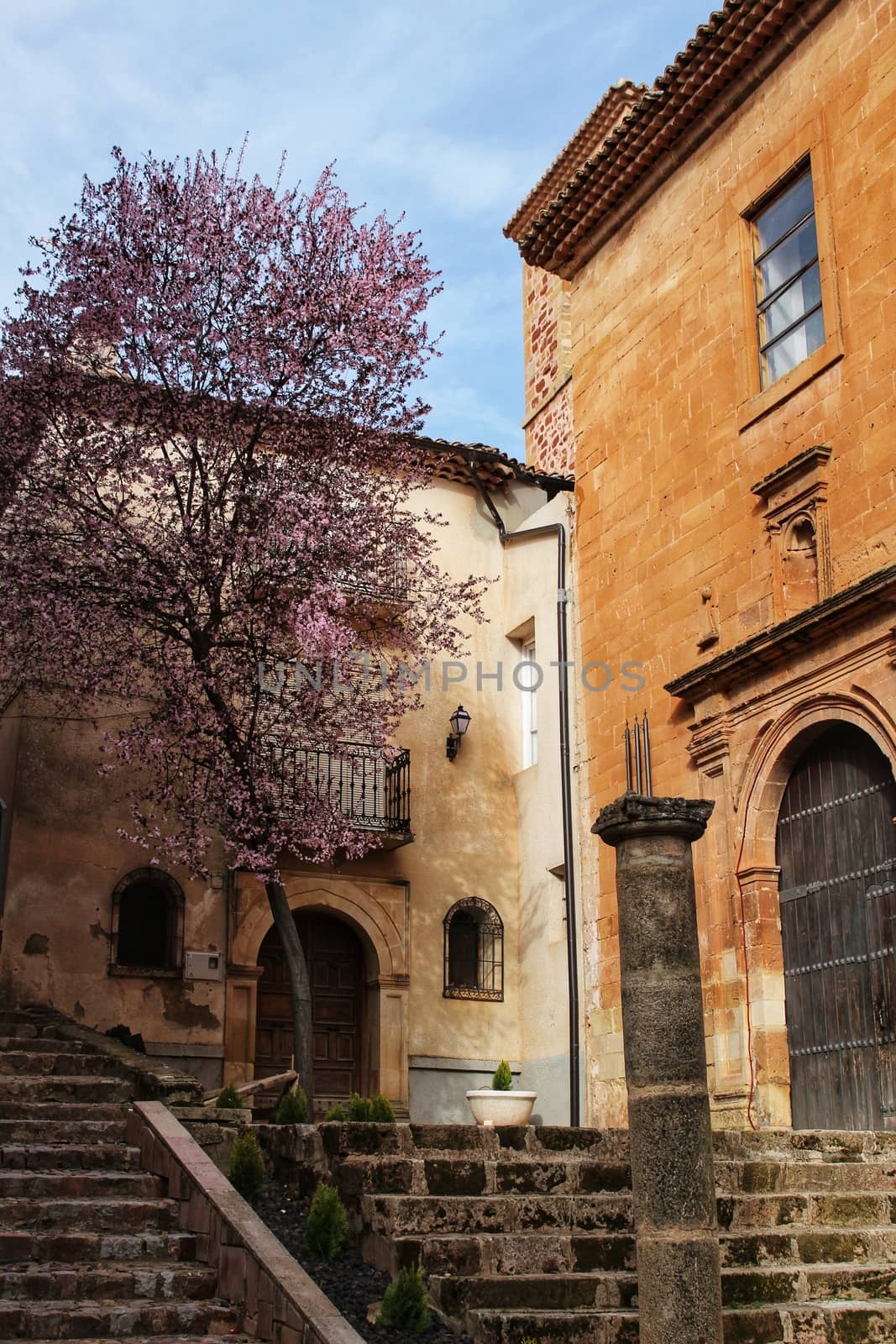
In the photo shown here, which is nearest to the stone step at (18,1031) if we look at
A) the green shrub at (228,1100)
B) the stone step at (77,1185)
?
the green shrub at (228,1100)

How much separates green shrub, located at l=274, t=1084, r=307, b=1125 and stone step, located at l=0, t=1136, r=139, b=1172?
3.21 ft

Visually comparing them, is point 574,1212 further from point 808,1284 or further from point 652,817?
point 652,817

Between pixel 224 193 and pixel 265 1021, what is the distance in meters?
8.54

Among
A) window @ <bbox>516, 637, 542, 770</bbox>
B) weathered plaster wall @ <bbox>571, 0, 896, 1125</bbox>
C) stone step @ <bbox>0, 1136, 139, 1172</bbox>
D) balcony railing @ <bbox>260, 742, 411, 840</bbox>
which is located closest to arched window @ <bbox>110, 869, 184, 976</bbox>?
balcony railing @ <bbox>260, 742, 411, 840</bbox>

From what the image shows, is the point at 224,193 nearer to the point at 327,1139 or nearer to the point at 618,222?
the point at 618,222

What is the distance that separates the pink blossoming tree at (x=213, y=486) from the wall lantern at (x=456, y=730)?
320 cm

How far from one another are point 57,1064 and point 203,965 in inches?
194

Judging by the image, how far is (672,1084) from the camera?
667 cm

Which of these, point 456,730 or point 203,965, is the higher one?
point 456,730

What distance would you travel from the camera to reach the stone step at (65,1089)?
1002cm

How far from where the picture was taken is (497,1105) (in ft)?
42.9

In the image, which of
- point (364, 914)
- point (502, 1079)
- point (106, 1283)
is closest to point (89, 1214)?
point (106, 1283)

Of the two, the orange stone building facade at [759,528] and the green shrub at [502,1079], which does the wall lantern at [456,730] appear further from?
the green shrub at [502,1079]

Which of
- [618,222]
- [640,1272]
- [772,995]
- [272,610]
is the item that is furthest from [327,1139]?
[618,222]
